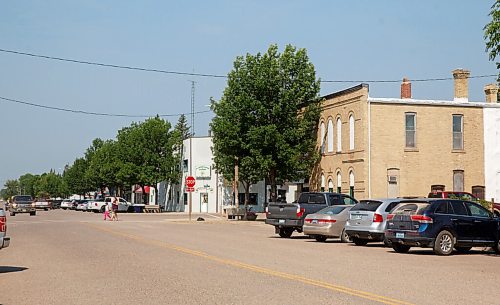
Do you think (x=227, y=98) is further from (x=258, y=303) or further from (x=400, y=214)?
(x=258, y=303)

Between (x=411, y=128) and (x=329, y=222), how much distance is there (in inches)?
832

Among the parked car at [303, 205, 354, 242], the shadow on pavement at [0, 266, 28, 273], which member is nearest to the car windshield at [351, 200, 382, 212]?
the parked car at [303, 205, 354, 242]

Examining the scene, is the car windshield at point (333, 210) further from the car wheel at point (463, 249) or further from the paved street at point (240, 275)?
the car wheel at point (463, 249)

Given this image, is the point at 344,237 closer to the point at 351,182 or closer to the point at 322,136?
the point at 351,182

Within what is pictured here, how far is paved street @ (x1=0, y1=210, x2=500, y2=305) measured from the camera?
11.5 meters

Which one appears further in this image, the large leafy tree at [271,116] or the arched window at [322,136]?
the arched window at [322,136]

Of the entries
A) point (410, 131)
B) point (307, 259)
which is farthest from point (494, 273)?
point (410, 131)

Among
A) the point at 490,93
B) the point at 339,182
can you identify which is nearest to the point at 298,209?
the point at 339,182

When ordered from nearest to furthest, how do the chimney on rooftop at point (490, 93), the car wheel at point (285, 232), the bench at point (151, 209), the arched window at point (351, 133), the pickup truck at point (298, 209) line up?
the pickup truck at point (298, 209)
the car wheel at point (285, 232)
the arched window at point (351, 133)
the chimney on rooftop at point (490, 93)
the bench at point (151, 209)

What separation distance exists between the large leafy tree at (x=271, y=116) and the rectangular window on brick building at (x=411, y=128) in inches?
302

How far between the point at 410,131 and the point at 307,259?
28831 mm

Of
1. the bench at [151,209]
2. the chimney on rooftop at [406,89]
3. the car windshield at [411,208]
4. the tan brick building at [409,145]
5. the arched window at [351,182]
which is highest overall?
the chimney on rooftop at [406,89]

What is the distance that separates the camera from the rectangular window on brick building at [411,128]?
45.6 m

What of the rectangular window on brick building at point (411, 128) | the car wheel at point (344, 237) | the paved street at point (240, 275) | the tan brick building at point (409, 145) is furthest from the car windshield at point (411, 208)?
the rectangular window on brick building at point (411, 128)
